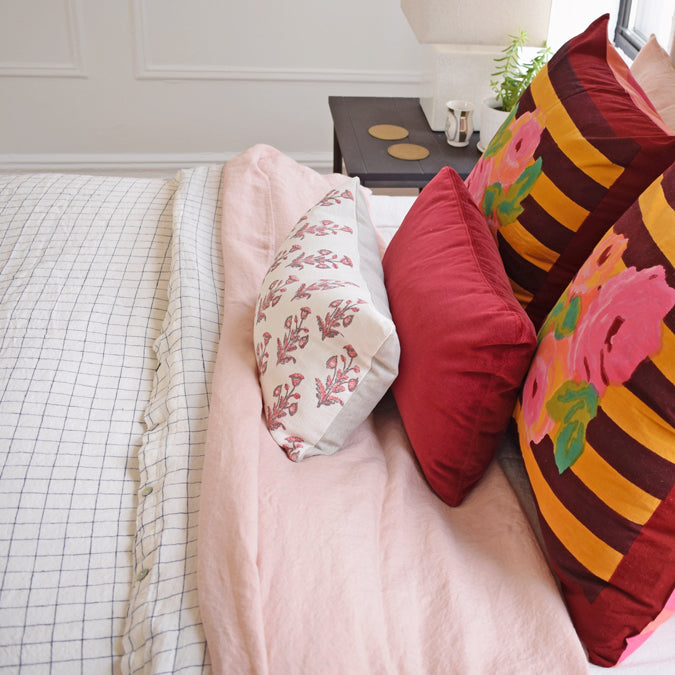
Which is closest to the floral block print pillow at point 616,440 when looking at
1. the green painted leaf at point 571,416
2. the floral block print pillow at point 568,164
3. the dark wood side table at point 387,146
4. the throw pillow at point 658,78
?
the green painted leaf at point 571,416

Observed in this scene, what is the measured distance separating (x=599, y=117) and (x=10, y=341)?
3.21ft

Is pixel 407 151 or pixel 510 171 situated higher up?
pixel 510 171

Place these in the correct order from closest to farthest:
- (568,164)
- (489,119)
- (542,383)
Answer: (542,383), (568,164), (489,119)

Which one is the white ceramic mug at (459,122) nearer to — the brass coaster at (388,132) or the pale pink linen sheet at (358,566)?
the brass coaster at (388,132)

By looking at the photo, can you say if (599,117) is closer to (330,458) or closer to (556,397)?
(556,397)

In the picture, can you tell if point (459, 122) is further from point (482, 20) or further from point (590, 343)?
point (590, 343)

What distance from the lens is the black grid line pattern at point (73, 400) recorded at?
3.01ft

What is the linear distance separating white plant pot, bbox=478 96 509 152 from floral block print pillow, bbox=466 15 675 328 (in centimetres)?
77

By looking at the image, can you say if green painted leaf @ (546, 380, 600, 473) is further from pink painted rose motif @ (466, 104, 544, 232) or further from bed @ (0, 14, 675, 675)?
pink painted rose motif @ (466, 104, 544, 232)

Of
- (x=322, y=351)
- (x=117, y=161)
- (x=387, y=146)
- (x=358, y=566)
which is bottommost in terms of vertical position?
(x=117, y=161)

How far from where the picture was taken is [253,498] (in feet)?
3.17

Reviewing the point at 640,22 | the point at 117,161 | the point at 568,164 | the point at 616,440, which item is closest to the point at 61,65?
the point at 117,161

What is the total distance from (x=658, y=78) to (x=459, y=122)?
0.83 metres

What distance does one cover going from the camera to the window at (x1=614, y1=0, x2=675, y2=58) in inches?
88.7
